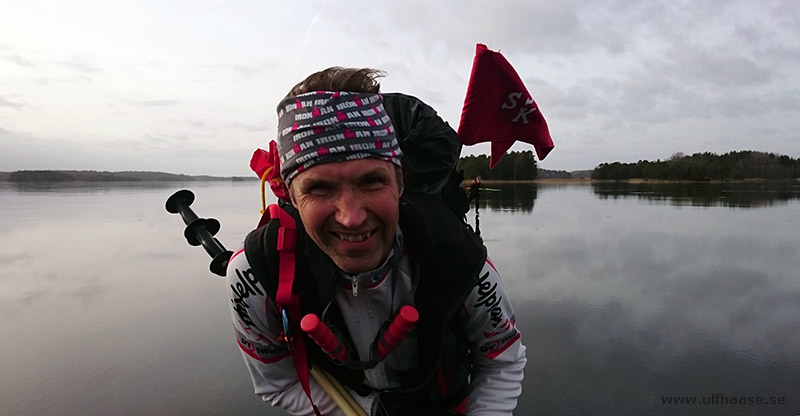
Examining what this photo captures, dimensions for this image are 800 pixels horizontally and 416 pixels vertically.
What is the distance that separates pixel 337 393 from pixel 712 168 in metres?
79.6

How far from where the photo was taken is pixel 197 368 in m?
3.63

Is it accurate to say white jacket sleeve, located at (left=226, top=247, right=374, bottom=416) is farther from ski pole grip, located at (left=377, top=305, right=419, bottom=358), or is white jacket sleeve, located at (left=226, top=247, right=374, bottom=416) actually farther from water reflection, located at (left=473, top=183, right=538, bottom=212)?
water reflection, located at (left=473, top=183, right=538, bottom=212)

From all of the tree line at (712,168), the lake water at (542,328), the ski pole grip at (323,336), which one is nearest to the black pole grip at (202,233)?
the ski pole grip at (323,336)

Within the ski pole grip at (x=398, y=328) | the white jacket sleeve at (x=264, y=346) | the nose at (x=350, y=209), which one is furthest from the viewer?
the white jacket sleeve at (x=264, y=346)

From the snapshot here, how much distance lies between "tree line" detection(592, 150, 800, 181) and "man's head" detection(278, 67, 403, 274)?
74811mm

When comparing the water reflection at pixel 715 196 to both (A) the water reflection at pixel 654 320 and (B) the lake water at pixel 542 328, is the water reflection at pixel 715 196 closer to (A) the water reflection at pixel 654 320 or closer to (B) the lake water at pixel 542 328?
(A) the water reflection at pixel 654 320

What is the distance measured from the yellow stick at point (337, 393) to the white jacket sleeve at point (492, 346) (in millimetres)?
452

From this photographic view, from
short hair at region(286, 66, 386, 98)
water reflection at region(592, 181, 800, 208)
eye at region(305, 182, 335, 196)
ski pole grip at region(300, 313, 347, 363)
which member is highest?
short hair at region(286, 66, 386, 98)

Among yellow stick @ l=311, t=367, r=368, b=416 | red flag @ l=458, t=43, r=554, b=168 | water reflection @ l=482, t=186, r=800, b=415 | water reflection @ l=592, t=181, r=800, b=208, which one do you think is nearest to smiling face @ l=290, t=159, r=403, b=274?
yellow stick @ l=311, t=367, r=368, b=416

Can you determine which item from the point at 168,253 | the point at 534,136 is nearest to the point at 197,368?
the point at 534,136

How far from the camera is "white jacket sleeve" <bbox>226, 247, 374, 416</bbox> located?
4.29 feet

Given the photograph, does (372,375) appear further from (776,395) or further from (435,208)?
(776,395)

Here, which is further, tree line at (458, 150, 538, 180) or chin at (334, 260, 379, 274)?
tree line at (458, 150, 538, 180)

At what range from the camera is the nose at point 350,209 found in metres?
1.10
